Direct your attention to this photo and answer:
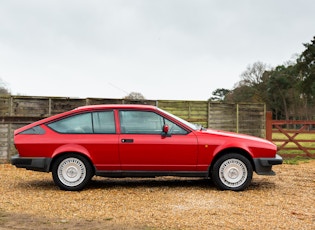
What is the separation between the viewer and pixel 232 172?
6.87 m

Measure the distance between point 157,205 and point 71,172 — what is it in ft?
6.47

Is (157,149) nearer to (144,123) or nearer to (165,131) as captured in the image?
(165,131)

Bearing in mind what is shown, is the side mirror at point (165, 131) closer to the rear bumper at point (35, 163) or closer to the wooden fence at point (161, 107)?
the rear bumper at point (35, 163)

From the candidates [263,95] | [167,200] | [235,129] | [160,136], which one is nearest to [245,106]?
[235,129]

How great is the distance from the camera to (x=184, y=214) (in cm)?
512

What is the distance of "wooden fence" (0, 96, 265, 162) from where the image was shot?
11141 millimetres

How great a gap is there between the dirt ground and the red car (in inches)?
13.1

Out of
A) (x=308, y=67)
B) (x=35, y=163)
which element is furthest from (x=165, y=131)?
(x=308, y=67)

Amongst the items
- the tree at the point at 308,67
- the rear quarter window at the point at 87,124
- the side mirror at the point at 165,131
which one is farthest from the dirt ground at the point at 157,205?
the tree at the point at 308,67

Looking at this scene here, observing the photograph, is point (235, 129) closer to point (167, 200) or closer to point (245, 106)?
point (245, 106)

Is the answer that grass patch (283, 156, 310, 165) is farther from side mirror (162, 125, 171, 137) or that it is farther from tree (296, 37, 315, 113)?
tree (296, 37, 315, 113)

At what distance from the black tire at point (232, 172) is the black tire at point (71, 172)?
231cm

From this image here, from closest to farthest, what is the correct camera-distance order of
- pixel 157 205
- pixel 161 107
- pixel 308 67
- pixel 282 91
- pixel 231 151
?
1. pixel 157 205
2. pixel 231 151
3. pixel 161 107
4. pixel 308 67
5. pixel 282 91

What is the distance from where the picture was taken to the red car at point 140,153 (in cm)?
682
